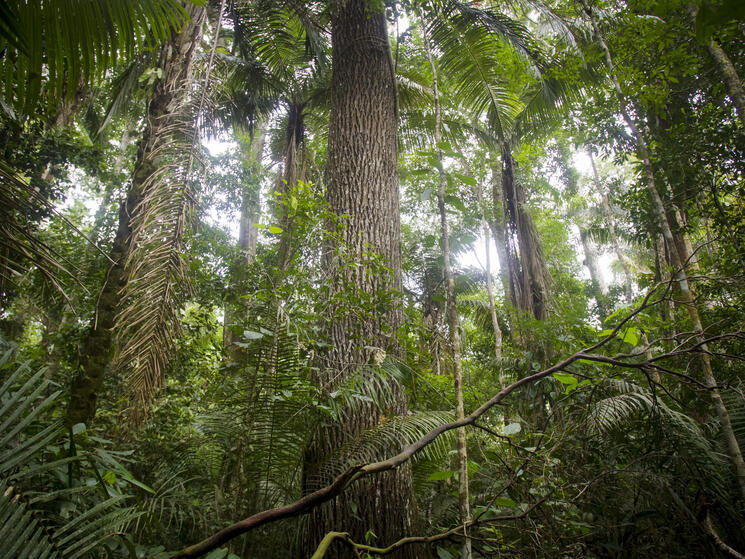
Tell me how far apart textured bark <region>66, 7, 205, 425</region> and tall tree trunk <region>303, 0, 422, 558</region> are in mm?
1425

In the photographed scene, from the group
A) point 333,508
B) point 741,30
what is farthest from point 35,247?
point 741,30

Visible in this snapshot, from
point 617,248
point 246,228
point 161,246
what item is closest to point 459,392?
point 161,246

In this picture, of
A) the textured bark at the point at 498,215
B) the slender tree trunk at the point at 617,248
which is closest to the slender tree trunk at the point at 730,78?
the slender tree trunk at the point at 617,248

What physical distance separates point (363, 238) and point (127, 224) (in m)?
1.98

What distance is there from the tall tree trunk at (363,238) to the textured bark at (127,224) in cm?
142

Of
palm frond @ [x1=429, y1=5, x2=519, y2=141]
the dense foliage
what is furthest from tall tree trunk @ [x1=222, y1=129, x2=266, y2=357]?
palm frond @ [x1=429, y1=5, x2=519, y2=141]

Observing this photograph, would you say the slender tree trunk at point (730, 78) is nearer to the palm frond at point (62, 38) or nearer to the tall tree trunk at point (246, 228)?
the palm frond at point (62, 38)

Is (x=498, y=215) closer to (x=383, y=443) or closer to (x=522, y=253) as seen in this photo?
(x=522, y=253)

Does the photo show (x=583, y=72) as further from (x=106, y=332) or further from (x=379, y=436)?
(x=106, y=332)

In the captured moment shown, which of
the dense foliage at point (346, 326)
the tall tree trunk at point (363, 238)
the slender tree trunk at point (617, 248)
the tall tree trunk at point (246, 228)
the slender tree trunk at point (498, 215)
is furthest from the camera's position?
the slender tree trunk at point (498, 215)

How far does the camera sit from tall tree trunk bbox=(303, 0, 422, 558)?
2.24 meters

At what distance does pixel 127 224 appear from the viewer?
10.1ft

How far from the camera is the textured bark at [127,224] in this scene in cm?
306

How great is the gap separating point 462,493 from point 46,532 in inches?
74.5
